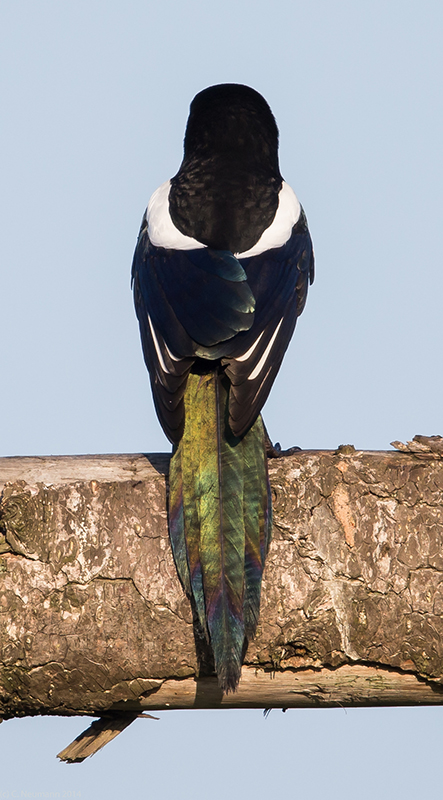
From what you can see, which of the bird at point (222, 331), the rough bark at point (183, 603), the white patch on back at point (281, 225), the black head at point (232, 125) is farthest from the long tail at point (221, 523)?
the black head at point (232, 125)

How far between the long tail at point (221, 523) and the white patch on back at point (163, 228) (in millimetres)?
740

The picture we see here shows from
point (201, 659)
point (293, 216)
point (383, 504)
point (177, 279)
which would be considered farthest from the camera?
point (293, 216)

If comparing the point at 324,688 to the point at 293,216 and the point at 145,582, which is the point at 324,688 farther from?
the point at 293,216

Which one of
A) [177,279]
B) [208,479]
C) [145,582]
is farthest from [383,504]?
[177,279]

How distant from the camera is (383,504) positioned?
109 inches

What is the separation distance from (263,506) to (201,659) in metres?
0.48

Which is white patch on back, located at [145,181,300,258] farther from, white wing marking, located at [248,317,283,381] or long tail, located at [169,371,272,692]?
long tail, located at [169,371,272,692]

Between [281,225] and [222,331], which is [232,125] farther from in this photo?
[222,331]

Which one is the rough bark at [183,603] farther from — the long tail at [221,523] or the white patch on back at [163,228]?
the white patch on back at [163,228]

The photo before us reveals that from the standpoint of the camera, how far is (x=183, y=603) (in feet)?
8.46

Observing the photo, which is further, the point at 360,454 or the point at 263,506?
the point at 360,454

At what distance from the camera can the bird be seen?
8.24ft

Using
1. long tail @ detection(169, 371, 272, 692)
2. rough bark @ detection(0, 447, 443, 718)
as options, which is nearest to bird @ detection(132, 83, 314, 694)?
long tail @ detection(169, 371, 272, 692)

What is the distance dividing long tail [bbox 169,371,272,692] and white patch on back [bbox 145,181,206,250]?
74 centimetres
